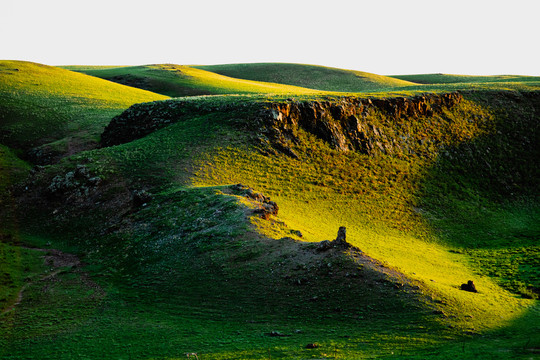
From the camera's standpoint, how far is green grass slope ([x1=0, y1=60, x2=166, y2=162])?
5796 centimetres

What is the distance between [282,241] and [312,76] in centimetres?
11757

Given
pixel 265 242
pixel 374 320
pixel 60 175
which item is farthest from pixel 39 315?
pixel 60 175

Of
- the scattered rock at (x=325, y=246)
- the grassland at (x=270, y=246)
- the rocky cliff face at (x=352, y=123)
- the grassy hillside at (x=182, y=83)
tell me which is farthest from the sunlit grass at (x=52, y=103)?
the scattered rock at (x=325, y=246)

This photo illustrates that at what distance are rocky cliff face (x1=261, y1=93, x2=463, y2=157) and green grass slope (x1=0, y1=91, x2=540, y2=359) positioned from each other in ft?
1.65

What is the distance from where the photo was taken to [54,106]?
69.2 m

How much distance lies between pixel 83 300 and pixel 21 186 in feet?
72.8

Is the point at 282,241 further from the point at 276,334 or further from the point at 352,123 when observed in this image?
the point at 352,123

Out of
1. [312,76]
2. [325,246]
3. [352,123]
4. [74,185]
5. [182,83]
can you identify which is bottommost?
[74,185]

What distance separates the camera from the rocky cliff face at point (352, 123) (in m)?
49.4

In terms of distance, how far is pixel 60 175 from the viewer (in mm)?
41906

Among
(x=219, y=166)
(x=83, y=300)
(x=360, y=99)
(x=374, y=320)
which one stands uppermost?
(x=360, y=99)

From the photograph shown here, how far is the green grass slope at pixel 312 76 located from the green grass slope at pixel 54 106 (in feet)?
189

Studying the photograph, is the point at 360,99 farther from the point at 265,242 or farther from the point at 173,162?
the point at 265,242

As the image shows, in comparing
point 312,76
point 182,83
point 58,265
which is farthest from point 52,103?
point 312,76
